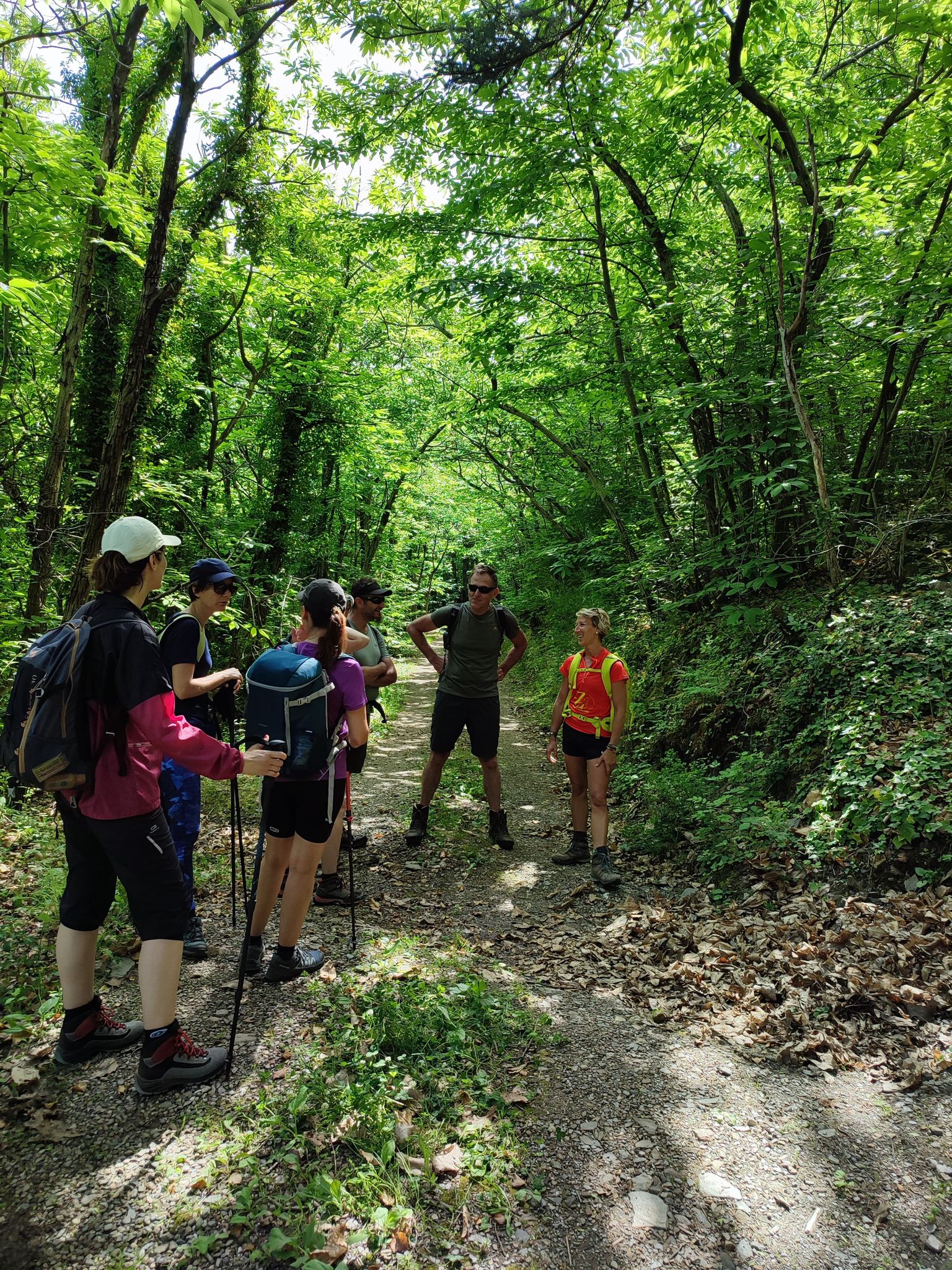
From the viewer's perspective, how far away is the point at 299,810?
364cm

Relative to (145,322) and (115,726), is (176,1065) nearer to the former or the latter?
(115,726)

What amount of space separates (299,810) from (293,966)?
0.92 m

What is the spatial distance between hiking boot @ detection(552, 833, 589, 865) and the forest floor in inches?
69.4

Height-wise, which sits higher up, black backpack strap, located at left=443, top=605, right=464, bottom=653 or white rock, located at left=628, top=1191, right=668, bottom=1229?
black backpack strap, located at left=443, top=605, right=464, bottom=653

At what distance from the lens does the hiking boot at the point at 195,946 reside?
4039mm

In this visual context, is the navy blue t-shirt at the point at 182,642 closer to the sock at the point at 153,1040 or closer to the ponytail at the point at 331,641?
the ponytail at the point at 331,641

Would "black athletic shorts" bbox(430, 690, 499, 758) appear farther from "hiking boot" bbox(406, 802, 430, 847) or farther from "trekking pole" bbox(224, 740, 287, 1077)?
"trekking pole" bbox(224, 740, 287, 1077)

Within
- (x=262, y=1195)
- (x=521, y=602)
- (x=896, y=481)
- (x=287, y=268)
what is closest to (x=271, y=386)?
(x=287, y=268)

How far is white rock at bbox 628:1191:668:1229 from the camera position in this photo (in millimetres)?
2422

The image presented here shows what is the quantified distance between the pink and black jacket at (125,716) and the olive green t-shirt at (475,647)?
3.60m

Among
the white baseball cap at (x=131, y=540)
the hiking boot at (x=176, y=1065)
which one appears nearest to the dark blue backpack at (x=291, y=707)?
the white baseball cap at (x=131, y=540)

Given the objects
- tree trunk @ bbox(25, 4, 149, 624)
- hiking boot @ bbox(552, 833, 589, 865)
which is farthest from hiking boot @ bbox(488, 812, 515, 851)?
tree trunk @ bbox(25, 4, 149, 624)

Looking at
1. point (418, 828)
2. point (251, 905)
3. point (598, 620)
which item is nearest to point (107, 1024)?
point (251, 905)

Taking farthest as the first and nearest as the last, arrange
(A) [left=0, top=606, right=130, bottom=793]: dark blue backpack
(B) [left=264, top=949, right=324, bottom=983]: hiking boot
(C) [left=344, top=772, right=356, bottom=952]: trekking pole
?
1. (C) [left=344, top=772, right=356, bottom=952]: trekking pole
2. (B) [left=264, top=949, right=324, bottom=983]: hiking boot
3. (A) [left=0, top=606, right=130, bottom=793]: dark blue backpack
